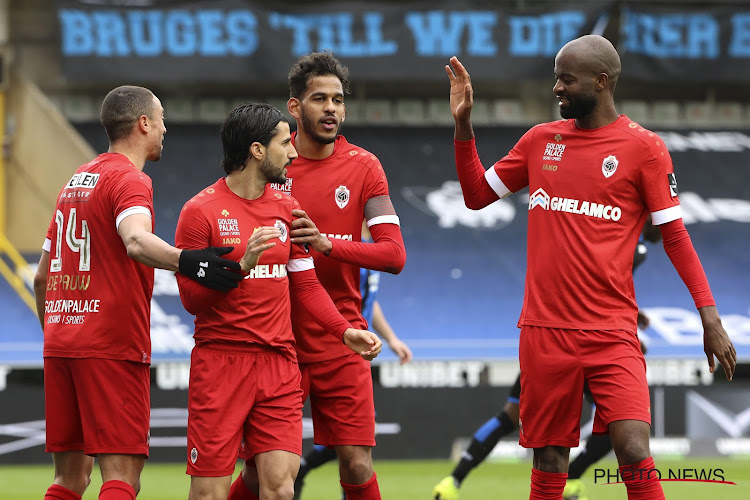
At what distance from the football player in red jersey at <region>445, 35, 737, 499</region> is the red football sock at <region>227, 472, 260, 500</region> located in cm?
131

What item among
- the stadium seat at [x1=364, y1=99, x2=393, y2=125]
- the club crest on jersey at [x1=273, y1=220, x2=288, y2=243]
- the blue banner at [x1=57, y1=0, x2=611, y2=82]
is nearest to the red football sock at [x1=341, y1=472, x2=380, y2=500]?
the club crest on jersey at [x1=273, y1=220, x2=288, y2=243]

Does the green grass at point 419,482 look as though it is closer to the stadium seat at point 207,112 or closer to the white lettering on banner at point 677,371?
the white lettering on banner at point 677,371

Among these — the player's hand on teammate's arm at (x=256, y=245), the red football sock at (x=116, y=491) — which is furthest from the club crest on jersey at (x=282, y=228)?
the red football sock at (x=116, y=491)

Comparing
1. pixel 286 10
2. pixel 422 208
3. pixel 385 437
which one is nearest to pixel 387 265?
pixel 385 437

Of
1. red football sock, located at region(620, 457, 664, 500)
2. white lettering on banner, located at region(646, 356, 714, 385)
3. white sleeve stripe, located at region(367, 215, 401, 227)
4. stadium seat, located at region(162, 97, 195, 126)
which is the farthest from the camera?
stadium seat, located at region(162, 97, 195, 126)

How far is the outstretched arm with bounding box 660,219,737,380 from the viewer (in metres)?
4.84

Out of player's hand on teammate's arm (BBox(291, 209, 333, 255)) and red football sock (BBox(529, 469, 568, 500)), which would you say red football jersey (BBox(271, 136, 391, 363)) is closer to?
player's hand on teammate's arm (BBox(291, 209, 333, 255))

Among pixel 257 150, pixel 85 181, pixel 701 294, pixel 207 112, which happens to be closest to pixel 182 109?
pixel 207 112

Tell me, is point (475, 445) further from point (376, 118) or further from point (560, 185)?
point (376, 118)

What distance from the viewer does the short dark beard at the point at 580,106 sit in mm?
5105

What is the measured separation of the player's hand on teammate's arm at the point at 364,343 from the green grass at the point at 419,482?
397cm

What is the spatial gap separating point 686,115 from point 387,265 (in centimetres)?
1184

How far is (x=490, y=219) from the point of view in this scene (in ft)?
52.1

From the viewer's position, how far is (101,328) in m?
5.06
